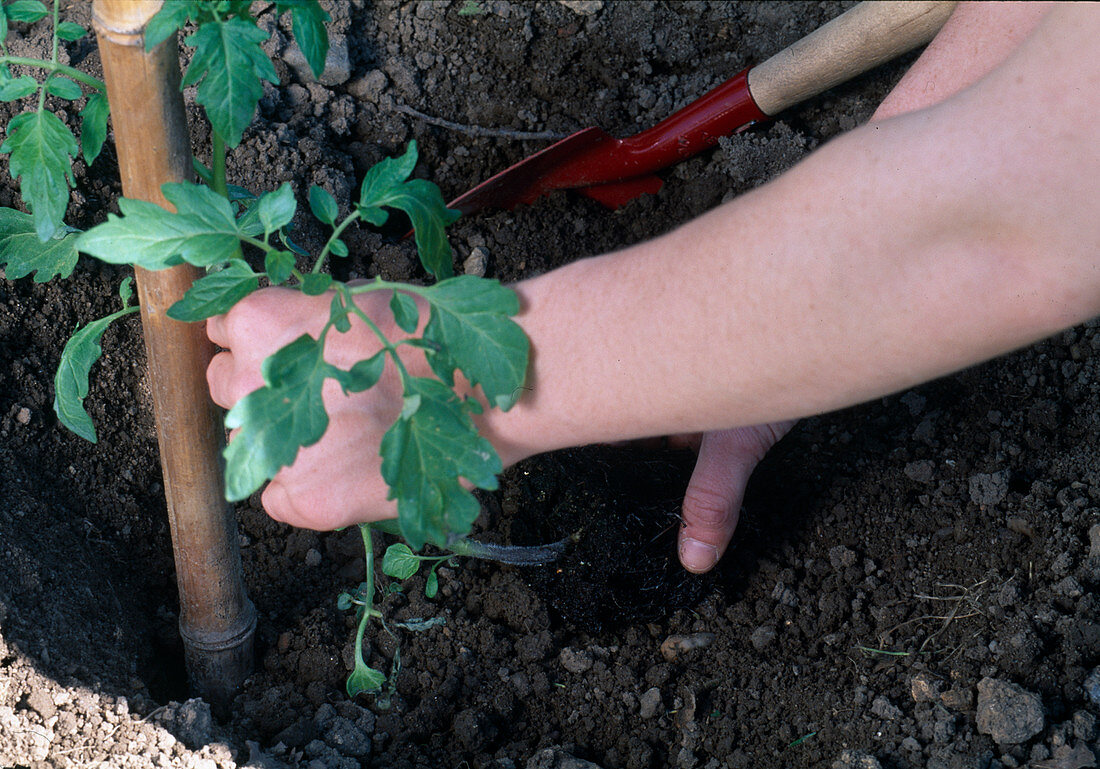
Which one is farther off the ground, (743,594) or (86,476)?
(86,476)

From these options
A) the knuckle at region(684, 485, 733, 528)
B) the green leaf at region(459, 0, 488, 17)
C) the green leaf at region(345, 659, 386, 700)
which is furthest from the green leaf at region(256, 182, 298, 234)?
the green leaf at region(459, 0, 488, 17)

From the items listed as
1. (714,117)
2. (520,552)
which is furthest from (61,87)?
(714,117)

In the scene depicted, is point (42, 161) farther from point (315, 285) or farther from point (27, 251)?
point (315, 285)

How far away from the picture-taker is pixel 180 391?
1.44 meters

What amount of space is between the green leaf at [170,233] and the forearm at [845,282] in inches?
16.6

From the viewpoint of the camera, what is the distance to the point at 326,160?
246 cm

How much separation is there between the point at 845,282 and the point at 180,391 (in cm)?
104

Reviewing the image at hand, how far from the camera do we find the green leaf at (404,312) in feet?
3.79

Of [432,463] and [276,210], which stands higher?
[276,210]

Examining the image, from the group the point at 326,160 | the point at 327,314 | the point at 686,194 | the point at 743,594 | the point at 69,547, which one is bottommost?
the point at 743,594

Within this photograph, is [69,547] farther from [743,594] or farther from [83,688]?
[743,594]

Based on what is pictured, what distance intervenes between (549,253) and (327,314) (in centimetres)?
134

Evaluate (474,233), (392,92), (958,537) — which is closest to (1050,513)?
(958,537)

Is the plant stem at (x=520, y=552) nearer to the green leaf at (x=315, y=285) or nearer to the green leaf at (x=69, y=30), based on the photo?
the green leaf at (x=315, y=285)
